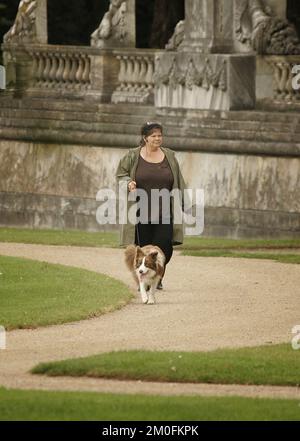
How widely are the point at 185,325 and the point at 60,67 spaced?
39.4 ft

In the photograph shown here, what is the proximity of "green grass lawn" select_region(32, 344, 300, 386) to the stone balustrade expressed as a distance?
1325 cm

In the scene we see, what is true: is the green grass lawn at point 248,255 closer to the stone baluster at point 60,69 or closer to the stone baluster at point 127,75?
the stone baluster at point 127,75

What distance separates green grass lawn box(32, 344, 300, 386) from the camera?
13578mm

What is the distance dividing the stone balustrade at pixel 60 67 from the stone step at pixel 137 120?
1.61 feet

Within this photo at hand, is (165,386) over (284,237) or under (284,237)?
over

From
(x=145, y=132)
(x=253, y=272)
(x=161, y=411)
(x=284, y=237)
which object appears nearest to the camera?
(x=161, y=411)

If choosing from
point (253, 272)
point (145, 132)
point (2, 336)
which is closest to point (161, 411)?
point (2, 336)

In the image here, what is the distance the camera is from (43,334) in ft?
51.9

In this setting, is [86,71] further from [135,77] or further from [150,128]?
[150,128]

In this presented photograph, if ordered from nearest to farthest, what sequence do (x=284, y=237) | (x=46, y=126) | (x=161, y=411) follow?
(x=161, y=411) → (x=284, y=237) → (x=46, y=126)

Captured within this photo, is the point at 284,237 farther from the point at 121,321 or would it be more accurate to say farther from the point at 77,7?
the point at 77,7

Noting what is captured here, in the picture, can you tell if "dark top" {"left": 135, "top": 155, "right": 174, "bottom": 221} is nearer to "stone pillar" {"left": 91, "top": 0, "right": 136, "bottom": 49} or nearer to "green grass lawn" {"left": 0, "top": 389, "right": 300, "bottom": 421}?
"green grass lawn" {"left": 0, "top": 389, "right": 300, "bottom": 421}

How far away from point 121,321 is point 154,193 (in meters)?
1.92

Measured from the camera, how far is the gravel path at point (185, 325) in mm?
13406
